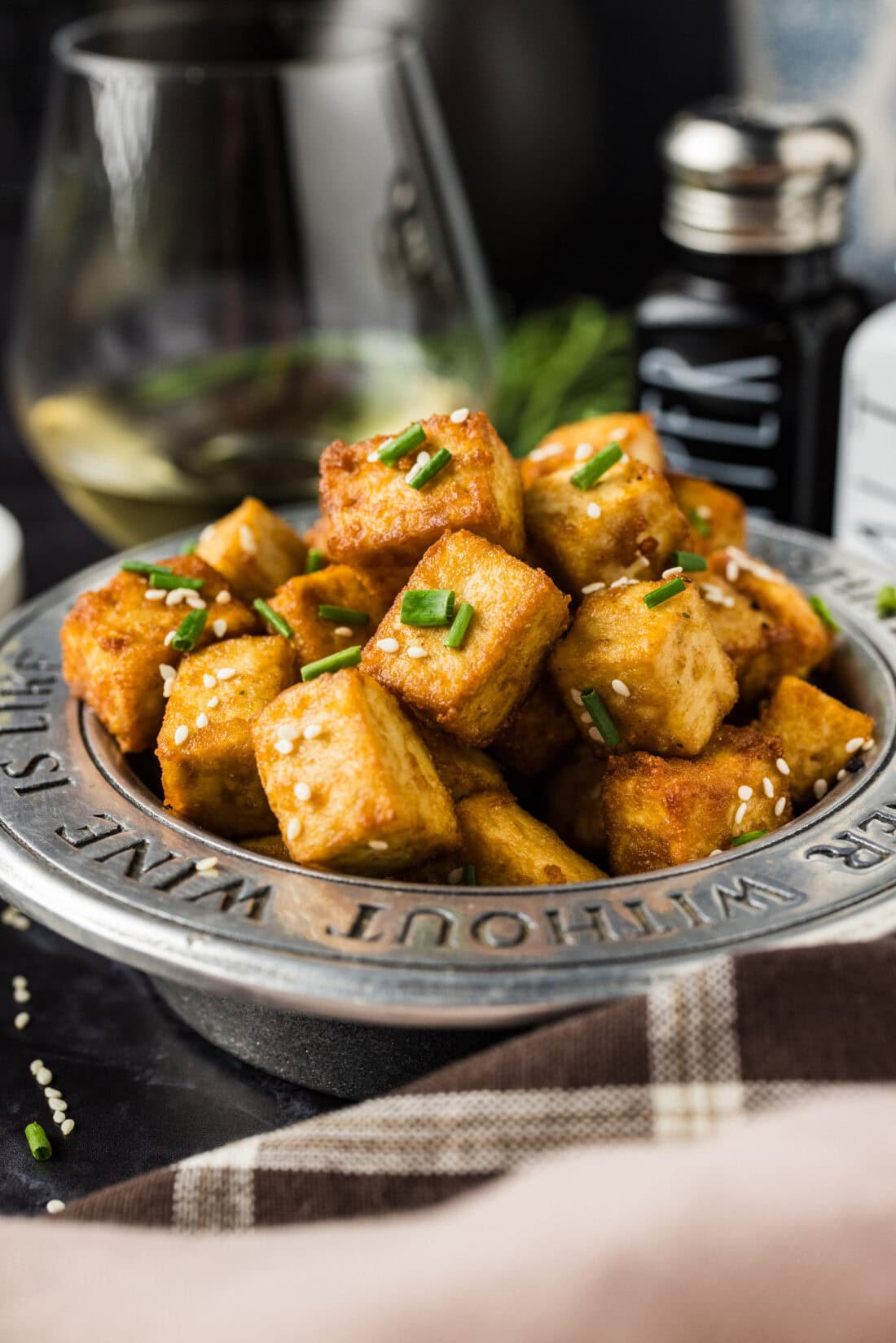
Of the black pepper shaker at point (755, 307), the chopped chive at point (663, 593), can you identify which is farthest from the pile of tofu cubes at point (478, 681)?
the black pepper shaker at point (755, 307)

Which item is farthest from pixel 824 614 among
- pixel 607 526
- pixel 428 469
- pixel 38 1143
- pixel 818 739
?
pixel 38 1143

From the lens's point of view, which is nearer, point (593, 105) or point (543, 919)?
point (543, 919)

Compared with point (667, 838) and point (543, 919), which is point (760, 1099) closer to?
point (543, 919)

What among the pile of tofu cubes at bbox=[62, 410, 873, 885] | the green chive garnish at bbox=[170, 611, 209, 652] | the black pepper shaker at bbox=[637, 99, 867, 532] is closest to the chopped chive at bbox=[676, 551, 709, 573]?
the pile of tofu cubes at bbox=[62, 410, 873, 885]

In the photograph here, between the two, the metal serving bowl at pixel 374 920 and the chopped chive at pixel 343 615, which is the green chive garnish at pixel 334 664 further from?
the metal serving bowl at pixel 374 920

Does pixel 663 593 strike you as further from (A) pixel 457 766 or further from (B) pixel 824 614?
(B) pixel 824 614

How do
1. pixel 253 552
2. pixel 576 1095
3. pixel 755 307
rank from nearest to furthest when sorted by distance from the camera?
pixel 576 1095 → pixel 253 552 → pixel 755 307

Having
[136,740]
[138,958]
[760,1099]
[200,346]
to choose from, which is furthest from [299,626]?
[200,346]

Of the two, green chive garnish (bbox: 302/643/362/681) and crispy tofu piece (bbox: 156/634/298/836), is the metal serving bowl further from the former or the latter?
green chive garnish (bbox: 302/643/362/681)
